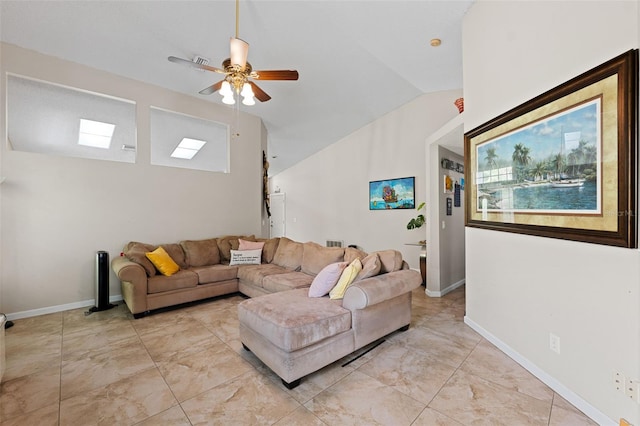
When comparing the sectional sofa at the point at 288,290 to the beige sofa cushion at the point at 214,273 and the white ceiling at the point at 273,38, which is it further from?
the white ceiling at the point at 273,38

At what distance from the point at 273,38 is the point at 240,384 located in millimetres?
3742

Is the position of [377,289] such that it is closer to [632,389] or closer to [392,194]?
[632,389]

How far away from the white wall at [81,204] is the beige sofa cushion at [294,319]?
2.91 metres

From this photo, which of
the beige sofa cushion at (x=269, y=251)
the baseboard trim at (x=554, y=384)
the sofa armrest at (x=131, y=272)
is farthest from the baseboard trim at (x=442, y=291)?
the sofa armrest at (x=131, y=272)

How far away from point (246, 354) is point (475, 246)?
2.52 m

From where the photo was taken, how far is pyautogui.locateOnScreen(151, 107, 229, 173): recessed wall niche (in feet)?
15.2

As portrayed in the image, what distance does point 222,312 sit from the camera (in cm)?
346

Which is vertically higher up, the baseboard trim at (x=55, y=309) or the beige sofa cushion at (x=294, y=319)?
the beige sofa cushion at (x=294, y=319)

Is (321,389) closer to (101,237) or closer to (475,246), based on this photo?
(475,246)

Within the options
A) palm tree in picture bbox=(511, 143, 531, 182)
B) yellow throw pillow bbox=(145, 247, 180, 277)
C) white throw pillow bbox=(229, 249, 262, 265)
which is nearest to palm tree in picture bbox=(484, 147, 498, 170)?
palm tree in picture bbox=(511, 143, 531, 182)

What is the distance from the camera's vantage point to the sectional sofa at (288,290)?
6.48ft

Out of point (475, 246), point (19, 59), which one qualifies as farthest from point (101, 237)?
point (475, 246)

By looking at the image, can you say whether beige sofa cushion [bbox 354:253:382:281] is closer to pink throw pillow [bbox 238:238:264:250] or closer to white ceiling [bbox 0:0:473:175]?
pink throw pillow [bbox 238:238:264:250]

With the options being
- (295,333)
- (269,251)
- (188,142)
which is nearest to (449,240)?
(269,251)
